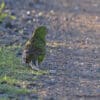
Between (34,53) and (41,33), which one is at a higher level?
(41,33)

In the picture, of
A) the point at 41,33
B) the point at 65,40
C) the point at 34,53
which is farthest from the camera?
the point at 65,40

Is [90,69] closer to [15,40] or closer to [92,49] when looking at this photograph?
[92,49]

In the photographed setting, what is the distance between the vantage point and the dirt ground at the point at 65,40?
8.98 m

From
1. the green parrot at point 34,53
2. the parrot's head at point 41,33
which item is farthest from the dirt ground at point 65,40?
the parrot's head at point 41,33

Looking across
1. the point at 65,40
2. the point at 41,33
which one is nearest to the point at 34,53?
the point at 41,33

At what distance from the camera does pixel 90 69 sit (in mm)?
10438

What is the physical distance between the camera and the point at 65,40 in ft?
44.5

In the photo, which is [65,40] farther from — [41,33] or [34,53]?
[34,53]

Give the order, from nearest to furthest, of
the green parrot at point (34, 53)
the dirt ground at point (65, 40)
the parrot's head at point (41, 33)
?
the dirt ground at point (65, 40)
the green parrot at point (34, 53)
the parrot's head at point (41, 33)

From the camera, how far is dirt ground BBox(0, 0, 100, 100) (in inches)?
354

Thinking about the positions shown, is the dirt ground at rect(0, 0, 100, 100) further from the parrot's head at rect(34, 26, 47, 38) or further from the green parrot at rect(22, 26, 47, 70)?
the parrot's head at rect(34, 26, 47, 38)

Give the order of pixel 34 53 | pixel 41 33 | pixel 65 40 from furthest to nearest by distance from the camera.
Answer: pixel 65 40
pixel 41 33
pixel 34 53

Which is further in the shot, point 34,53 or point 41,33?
point 41,33

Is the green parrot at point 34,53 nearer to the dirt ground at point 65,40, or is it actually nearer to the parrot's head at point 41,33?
the parrot's head at point 41,33
